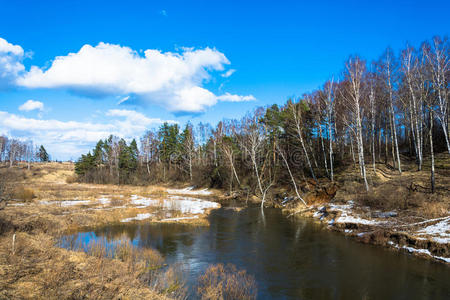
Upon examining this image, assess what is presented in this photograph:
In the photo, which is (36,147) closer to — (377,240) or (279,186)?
(279,186)

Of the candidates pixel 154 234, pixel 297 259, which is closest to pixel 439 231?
pixel 297 259

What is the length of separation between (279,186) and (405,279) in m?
28.2

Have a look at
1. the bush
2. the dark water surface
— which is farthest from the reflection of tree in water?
the bush

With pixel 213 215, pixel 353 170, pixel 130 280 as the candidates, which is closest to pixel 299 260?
pixel 130 280

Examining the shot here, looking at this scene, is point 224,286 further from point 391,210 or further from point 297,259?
point 391,210

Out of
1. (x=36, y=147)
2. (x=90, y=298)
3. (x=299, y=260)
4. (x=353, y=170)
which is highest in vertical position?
(x=36, y=147)

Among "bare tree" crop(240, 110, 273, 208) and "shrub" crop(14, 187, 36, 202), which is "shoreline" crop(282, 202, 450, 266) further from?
"shrub" crop(14, 187, 36, 202)

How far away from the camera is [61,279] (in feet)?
27.0

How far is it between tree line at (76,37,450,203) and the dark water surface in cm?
932

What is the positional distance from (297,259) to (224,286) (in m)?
5.52

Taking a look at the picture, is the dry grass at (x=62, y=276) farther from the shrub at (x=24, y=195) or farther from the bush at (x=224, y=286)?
the shrub at (x=24, y=195)

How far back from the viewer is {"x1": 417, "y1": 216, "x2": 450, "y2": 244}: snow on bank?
532 inches

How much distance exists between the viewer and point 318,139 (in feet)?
140

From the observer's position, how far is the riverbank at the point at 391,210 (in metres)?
14.4
